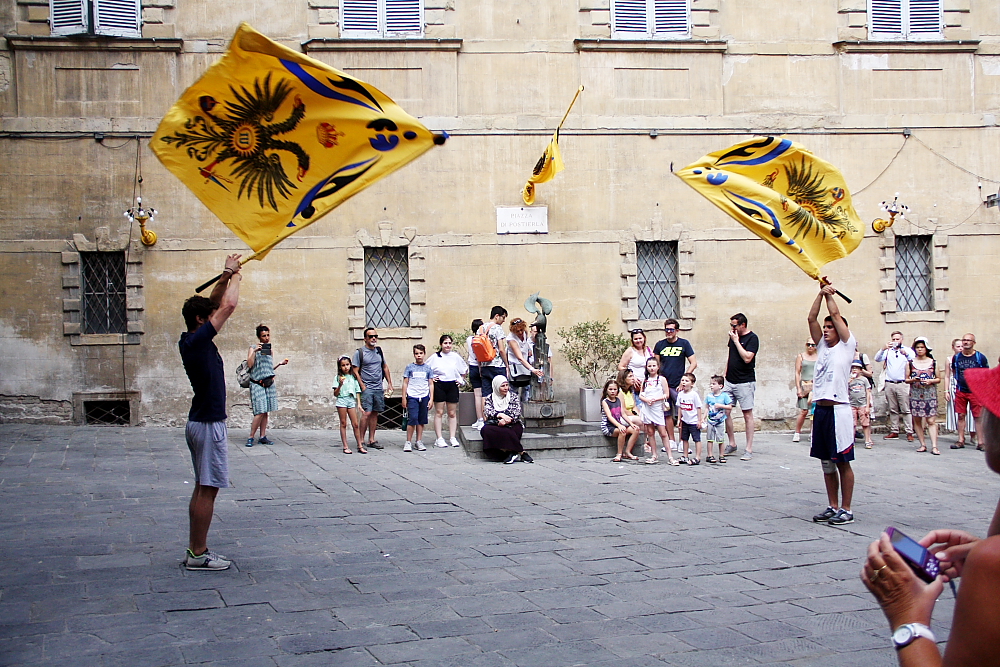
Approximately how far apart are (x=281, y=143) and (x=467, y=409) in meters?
8.15

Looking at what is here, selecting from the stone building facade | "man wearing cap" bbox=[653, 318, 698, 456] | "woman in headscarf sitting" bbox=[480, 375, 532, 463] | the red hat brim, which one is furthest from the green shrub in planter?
the red hat brim

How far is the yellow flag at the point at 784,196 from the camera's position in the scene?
353 inches

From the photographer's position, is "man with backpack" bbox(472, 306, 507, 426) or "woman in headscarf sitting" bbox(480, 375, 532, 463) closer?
"woman in headscarf sitting" bbox(480, 375, 532, 463)

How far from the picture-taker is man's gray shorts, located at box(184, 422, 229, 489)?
21.8ft

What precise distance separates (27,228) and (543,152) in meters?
8.48

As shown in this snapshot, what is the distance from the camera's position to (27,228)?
15398 millimetres

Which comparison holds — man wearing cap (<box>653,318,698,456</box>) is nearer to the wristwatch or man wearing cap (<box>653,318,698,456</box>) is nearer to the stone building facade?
the stone building facade

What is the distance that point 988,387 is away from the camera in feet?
7.53

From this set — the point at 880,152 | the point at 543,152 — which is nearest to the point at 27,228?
the point at 543,152

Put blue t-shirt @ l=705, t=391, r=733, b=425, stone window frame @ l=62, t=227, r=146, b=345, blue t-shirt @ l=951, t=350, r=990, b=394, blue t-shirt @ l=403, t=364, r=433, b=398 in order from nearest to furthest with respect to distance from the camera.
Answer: blue t-shirt @ l=705, t=391, r=733, b=425
blue t-shirt @ l=403, t=364, r=433, b=398
blue t-shirt @ l=951, t=350, r=990, b=394
stone window frame @ l=62, t=227, r=146, b=345

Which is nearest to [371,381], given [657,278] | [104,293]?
[104,293]

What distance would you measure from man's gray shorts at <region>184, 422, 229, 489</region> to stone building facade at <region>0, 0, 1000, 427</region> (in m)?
9.08

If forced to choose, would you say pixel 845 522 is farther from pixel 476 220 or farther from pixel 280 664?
pixel 476 220

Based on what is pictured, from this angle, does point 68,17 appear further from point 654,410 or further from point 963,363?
point 963,363
